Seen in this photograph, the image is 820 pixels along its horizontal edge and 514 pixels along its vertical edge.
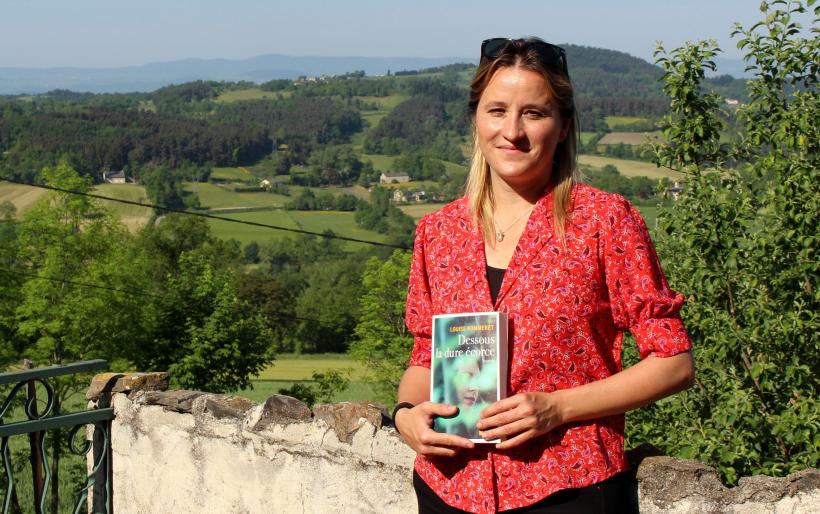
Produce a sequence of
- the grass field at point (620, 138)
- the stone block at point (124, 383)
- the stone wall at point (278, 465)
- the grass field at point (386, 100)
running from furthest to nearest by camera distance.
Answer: the grass field at point (386, 100), the grass field at point (620, 138), the stone block at point (124, 383), the stone wall at point (278, 465)

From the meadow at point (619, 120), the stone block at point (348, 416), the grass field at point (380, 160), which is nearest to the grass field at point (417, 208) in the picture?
the meadow at point (619, 120)

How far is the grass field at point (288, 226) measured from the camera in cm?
6012

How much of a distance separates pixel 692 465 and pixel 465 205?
111cm

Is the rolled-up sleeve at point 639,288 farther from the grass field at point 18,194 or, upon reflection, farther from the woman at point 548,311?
the grass field at point 18,194

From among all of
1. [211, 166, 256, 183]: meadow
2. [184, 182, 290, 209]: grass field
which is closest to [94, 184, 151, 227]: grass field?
[184, 182, 290, 209]: grass field

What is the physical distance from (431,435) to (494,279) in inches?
12.8

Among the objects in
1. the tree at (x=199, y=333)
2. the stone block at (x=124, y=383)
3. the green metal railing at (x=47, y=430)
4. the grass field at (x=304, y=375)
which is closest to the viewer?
the green metal railing at (x=47, y=430)

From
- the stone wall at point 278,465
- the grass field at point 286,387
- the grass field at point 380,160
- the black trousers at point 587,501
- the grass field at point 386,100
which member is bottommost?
the grass field at point 286,387

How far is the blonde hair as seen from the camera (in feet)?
6.40

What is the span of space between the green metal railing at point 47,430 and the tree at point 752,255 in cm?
258

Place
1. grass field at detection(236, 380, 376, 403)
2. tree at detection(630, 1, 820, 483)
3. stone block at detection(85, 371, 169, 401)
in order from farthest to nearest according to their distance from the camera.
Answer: grass field at detection(236, 380, 376, 403) < tree at detection(630, 1, 820, 483) < stone block at detection(85, 371, 169, 401)

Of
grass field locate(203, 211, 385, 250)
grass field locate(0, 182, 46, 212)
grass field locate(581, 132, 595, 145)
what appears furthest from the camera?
grass field locate(203, 211, 385, 250)

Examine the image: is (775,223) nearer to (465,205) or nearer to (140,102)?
(465,205)

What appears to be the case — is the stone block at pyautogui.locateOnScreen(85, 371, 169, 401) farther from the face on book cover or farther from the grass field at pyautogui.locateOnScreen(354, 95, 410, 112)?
the grass field at pyautogui.locateOnScreen(354, 95, 410, 112)
